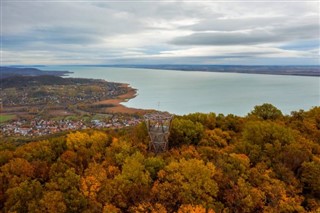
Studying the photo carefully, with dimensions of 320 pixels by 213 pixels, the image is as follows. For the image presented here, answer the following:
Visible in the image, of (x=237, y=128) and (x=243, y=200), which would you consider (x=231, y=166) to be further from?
(x=237, y=128)

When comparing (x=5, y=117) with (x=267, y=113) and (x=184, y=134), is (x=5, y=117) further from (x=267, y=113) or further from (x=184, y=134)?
(x=267, y=113)

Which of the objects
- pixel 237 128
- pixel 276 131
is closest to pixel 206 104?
pixel 237 128

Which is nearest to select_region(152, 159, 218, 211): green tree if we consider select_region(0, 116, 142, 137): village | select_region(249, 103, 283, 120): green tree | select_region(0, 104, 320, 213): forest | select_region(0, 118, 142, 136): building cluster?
select_region(0, 104, 320, 213): forest

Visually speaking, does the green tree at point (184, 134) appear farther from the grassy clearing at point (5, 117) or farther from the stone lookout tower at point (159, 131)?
the grassy clearing at point (5, 117)

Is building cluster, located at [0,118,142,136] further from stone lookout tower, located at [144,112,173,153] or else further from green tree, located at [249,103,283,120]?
stone lookout tower, located at [144,112,173,153]

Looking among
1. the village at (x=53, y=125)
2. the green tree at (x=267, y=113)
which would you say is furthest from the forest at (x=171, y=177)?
the village at (x=53, y=125)

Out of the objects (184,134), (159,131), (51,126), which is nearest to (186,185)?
(159,131)
